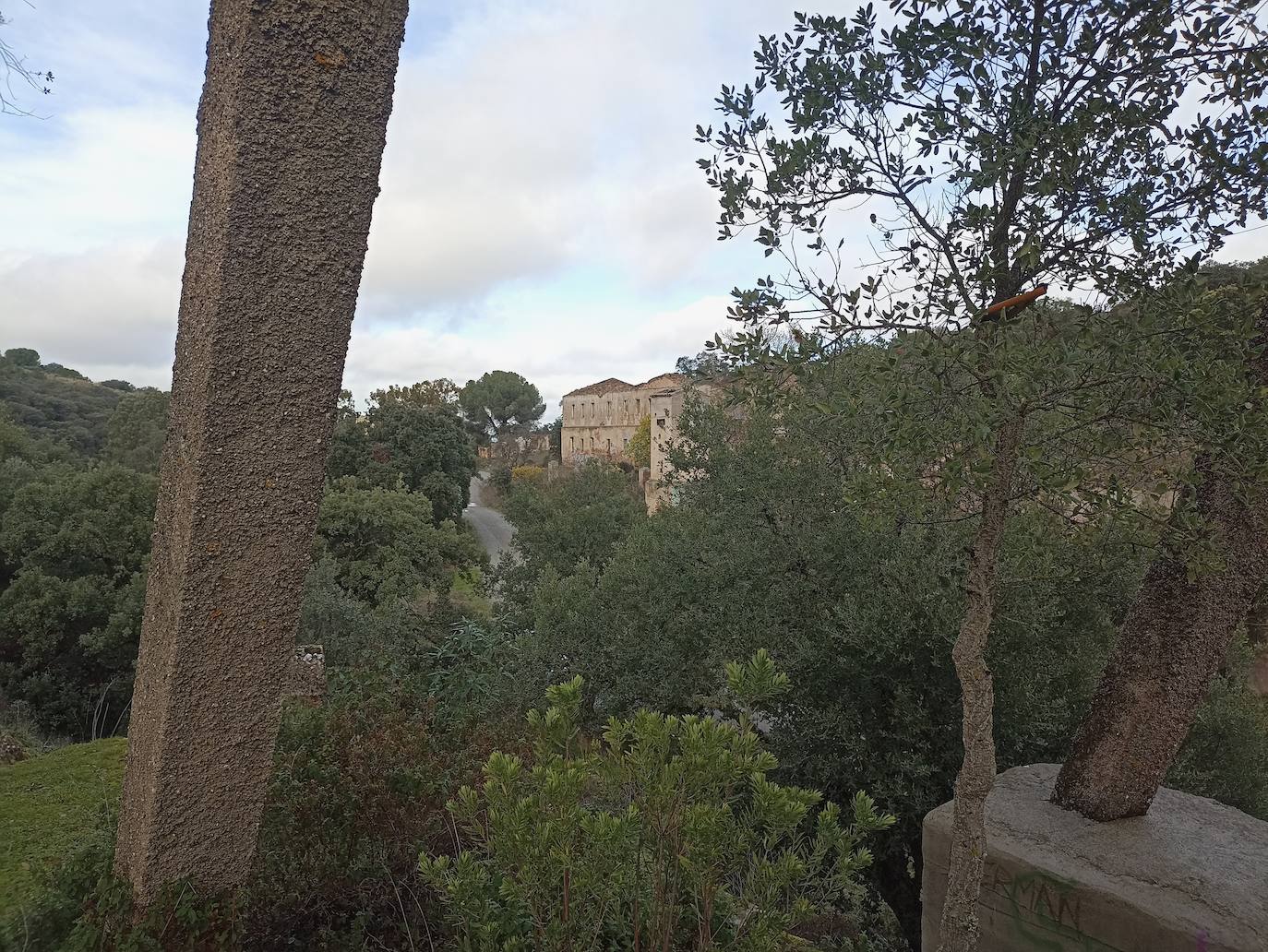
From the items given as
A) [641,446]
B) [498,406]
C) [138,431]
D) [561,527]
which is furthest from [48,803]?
[498,406]

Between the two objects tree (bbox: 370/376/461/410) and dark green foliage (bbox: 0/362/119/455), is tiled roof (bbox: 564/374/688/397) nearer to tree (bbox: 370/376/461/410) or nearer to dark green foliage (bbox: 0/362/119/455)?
tree (bbox: 370/376/461/410)

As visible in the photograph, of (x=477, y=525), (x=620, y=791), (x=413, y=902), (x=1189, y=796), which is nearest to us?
(x=620, y=791)

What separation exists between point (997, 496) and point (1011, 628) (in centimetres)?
325

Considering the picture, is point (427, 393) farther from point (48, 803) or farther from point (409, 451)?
point (48, 803)

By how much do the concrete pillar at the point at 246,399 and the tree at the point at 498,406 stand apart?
2129 inches

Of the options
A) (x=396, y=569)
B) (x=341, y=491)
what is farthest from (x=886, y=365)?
(x=341, y=491)

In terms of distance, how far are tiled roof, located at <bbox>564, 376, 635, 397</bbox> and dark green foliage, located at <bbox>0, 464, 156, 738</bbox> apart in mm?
31899

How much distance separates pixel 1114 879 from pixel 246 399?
407 centimetres

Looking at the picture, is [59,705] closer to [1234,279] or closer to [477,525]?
[1234,279]

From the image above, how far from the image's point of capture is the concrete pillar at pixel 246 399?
9.09 feet

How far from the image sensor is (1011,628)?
18.6 feet

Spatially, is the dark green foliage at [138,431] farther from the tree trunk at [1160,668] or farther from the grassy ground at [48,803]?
the tree trunk at [1160,668]

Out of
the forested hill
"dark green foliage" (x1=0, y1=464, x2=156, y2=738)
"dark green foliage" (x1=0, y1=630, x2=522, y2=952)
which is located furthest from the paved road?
"dark green foliage" (x1=0, y1=630, x2=522, y2=952)

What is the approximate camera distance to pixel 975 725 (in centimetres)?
288
